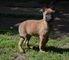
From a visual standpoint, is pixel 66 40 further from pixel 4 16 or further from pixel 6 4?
pixel 6 4

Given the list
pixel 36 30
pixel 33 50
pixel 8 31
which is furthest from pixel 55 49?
pixel 8 31

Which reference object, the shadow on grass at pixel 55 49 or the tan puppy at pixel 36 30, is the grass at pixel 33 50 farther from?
the tan puppy at pixel 36 30

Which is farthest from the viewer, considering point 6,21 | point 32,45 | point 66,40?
point 6,21

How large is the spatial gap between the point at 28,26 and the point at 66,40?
157 cm

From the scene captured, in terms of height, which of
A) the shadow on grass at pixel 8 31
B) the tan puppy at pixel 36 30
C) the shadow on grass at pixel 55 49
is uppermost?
the tan puppy at pixel 36 30

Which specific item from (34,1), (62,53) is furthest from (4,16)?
(62,53)

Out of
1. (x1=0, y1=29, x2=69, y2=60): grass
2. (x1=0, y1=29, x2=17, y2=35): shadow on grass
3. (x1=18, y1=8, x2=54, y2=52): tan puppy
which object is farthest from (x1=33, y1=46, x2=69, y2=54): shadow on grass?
(x1=0, y1=29, x2=17, y2=35): shadow on grass

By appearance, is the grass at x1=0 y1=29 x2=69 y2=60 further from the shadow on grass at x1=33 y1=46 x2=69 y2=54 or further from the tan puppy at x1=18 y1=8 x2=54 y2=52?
the tan puppy at x1=18 y1=8 x2=54 y2=52

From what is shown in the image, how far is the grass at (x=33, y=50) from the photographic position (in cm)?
657

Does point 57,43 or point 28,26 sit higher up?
point 28,26

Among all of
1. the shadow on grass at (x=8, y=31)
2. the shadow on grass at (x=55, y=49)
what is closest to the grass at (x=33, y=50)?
the shadow on grass at (x=55, y=49)

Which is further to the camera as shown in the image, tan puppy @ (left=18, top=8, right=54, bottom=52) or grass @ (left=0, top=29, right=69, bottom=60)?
tan puppy @ (left=18, top=8, right=54, bottom=52)

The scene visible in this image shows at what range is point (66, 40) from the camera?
7.97 metres

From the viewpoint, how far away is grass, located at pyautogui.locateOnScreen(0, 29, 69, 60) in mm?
6574
